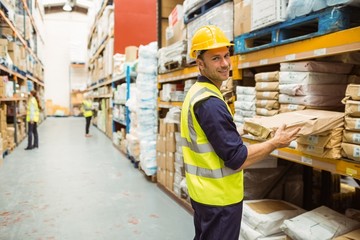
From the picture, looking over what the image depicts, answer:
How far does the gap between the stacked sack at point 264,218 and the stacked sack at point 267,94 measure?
0.85 m

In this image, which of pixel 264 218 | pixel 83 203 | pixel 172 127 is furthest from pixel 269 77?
pixel 83 203

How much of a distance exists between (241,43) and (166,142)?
2.62 m

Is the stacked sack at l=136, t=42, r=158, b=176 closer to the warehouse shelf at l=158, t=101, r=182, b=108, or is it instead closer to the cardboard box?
the warehouse shelf at l=158, t=101, r=182, b=108

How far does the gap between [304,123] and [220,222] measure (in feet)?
2.71

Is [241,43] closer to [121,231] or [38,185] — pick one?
[121,231]

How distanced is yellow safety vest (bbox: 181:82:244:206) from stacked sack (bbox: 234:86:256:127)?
1.00 meters

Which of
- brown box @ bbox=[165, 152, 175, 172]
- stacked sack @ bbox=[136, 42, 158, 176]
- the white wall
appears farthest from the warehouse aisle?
the white wall

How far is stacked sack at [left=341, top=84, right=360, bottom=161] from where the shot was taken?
1.92 m

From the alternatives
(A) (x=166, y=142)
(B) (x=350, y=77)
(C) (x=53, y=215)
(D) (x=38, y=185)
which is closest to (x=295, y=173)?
(B) (x=350, y=77)

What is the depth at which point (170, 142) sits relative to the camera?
514 centimetres

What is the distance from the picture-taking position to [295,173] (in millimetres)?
3576

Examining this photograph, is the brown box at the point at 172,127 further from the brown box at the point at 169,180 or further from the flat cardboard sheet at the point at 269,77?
the flat cardboard sheet at the point at 269,77

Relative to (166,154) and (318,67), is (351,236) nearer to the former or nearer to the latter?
(318,67)

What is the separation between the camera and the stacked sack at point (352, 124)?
6.31ft
